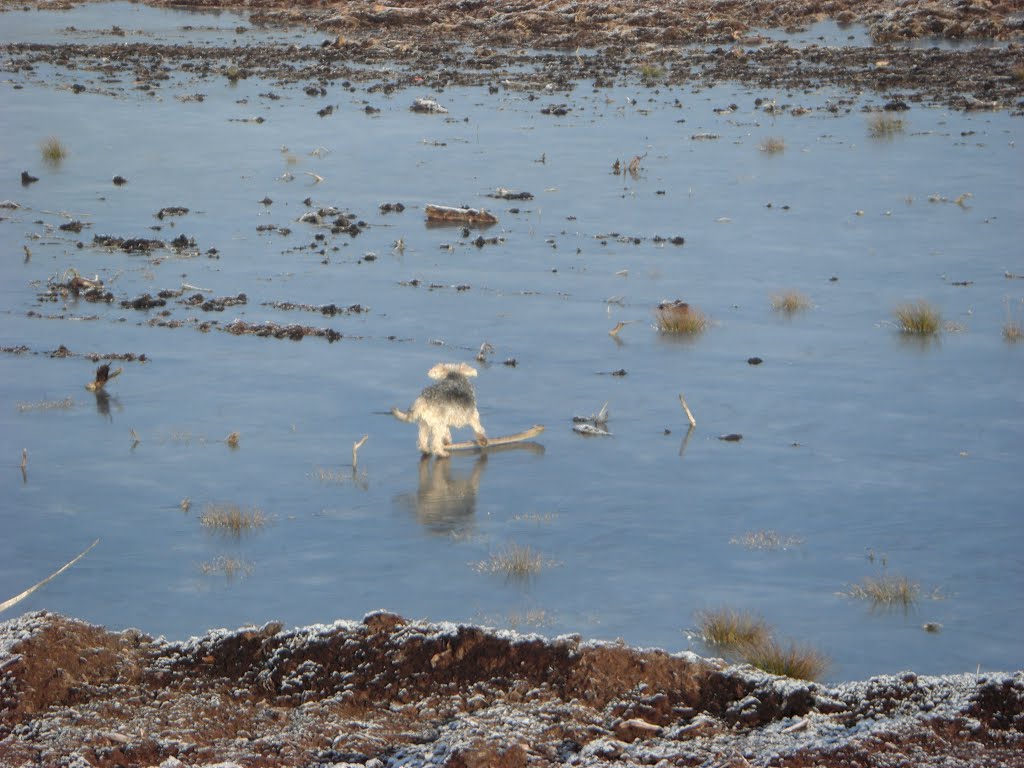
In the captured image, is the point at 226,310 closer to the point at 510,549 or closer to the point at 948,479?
the point at 510,549

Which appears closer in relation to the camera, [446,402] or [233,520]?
[233,520]

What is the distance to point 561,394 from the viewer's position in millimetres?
13328

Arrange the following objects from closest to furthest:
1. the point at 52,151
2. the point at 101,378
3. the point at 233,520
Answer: the point at 233,520
the point at 101,378
the point at 52,151

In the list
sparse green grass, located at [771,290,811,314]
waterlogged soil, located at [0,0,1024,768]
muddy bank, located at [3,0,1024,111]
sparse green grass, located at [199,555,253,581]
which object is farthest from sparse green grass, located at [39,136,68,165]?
waterlogged soil, located at [0,0,1024,768]

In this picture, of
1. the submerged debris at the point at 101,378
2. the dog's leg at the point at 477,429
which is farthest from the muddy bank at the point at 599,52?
the dog's leg at the point at 477,429

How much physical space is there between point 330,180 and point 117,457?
12257mm

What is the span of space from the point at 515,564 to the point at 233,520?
227 centimetres

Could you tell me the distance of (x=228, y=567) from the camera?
32.1 ft

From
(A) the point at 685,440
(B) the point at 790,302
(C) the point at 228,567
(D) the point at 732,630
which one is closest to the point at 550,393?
(A) the point at 685,440

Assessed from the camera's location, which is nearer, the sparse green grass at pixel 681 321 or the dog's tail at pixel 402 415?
the dog's tail at pixel 402 415

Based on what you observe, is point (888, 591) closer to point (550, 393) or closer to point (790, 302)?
point (550, 393)

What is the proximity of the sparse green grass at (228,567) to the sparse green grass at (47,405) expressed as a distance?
422 cm

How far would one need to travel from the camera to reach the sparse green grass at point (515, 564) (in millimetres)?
9570

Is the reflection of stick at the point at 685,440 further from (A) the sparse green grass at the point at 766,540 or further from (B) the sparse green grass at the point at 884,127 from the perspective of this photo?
(B) the sparse green grass at the point at 884,127
